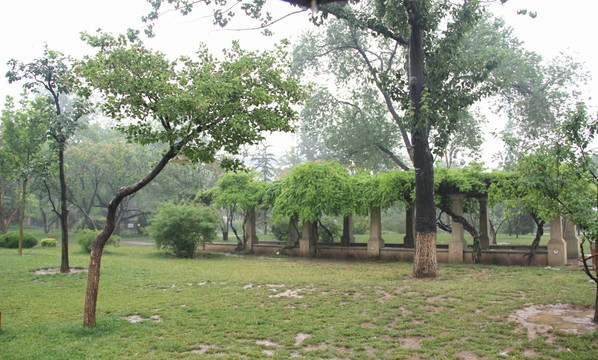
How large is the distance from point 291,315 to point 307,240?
489 inches

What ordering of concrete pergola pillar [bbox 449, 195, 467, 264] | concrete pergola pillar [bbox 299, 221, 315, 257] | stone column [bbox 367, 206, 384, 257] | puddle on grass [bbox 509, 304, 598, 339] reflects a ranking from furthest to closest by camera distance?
concrete pergola pillar [bbox 299, 221, 315, 257] → stone column [bbox 367, 206, 384, 257] → concrete pergola pillar [bbox 449, 195, 467, 264] → puddle on grass [bbox 509, 304, 598, 339]

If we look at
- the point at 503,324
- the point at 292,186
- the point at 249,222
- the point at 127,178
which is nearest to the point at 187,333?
the point at 503,324

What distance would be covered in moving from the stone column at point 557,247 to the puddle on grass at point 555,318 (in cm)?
687

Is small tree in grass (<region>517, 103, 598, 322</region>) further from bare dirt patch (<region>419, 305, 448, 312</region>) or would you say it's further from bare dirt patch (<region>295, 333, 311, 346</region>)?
bare dirt patch (<region>295, 333, 311, 346</region>)

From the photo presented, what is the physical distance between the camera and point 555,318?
6699 millimetres

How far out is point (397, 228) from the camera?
35.1 metres

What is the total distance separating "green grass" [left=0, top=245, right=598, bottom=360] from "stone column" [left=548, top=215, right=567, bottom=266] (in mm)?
1380

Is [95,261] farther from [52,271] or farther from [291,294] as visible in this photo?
[52,271]

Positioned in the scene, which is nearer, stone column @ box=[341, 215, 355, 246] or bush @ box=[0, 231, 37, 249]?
stone column @ box=[341, 215, 355, 246]

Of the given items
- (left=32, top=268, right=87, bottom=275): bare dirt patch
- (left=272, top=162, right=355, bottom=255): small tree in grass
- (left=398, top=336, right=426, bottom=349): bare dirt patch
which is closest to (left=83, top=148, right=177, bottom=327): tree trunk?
(left=398, top=336, right=426, bottom=349): bare dirt patch

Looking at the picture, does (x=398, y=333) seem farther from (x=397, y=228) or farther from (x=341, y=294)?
(x=397, y=228)

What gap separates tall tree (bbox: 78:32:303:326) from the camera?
615 cm

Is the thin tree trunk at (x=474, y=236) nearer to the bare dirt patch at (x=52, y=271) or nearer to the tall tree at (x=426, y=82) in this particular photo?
the tall tree at (x=426, y=82)

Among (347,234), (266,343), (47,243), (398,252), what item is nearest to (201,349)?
(266,343)
